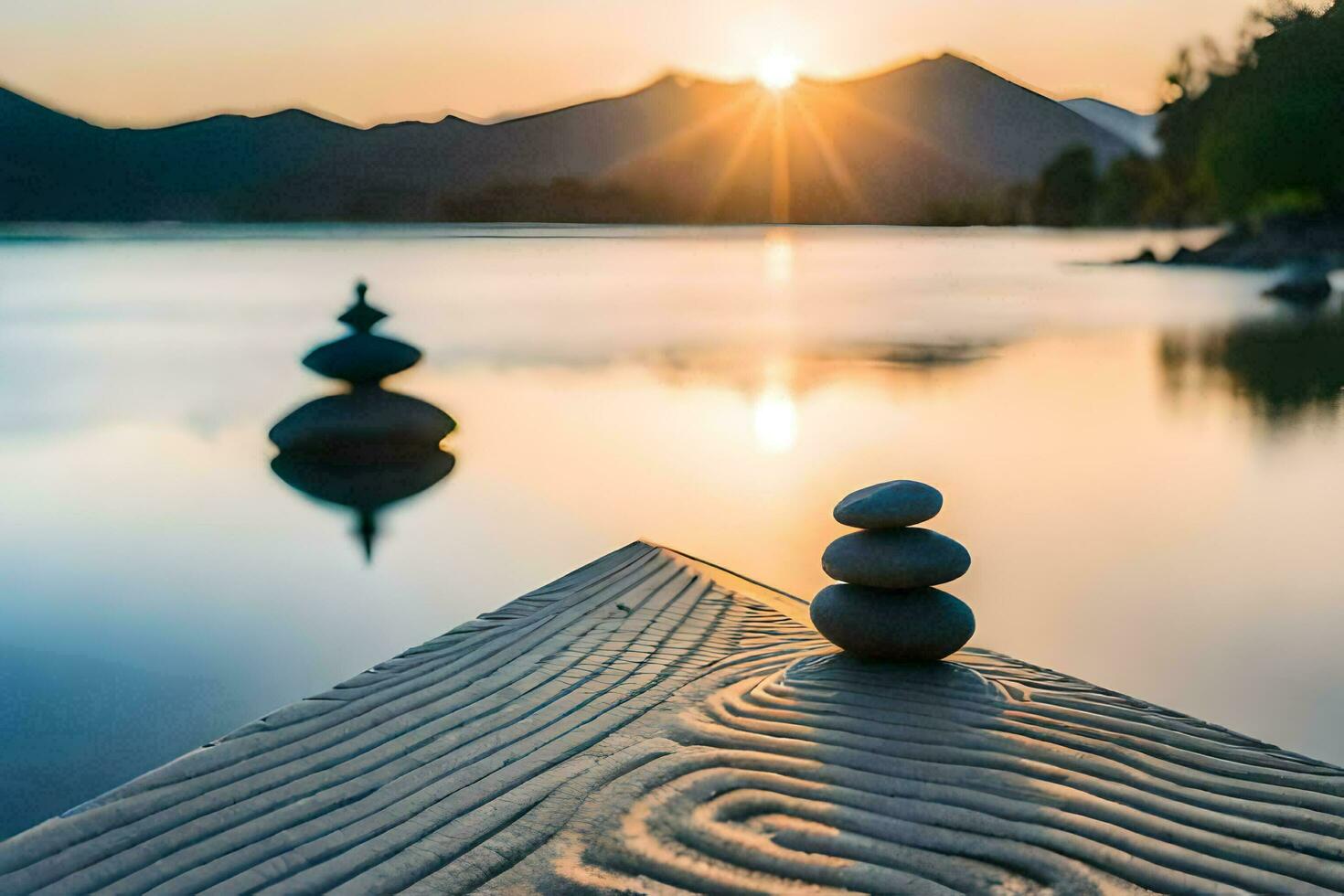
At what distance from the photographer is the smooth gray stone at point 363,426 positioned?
1172 cm

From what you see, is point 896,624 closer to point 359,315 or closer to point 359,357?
point 359,357

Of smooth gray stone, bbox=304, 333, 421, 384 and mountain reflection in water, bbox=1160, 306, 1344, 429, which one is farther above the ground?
smooth gray stone, bbox=304, 333, 421, 384

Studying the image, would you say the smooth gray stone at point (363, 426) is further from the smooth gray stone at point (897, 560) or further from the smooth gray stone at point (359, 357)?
the smooth gray stone at point (897, 560)

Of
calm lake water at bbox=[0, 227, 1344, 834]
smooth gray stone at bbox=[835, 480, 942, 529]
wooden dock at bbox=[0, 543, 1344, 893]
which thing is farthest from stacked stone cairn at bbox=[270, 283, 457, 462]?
smooth gray stone at bbox=[835, 480, 942, 529]

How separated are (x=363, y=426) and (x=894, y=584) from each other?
791 cm

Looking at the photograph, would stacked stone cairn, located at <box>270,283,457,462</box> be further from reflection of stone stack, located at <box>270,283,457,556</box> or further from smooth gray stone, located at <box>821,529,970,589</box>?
smooth gray stone, located at <box>821,529,970,589</box>

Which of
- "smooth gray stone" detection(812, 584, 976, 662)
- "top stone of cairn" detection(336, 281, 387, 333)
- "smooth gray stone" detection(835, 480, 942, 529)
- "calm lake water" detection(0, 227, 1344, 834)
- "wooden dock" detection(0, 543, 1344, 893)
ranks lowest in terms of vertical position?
"calm lake water" detection(0, 227, 1344, 834)

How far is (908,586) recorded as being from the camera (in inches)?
190

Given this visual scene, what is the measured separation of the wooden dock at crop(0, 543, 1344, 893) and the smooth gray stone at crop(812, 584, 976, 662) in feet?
0.28

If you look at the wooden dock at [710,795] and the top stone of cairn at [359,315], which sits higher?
the top stone of cairn at [359,315]

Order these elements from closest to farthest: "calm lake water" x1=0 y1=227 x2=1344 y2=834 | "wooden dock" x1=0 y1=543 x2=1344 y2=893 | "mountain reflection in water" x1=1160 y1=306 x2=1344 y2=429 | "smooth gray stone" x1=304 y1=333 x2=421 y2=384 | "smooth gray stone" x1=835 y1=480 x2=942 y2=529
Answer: "wooden dock" x1=0 y1=543 x2=1344 y2=893, "smooth gray stone" x1=835 y1=480 x2=942 y2=529, "calm lake water" x1=0 y1=227 x2=1344 y2=834, "smooth gray stone" x1=304 y1=333 x2=421 y2=384, "mountain reflection in water" x1=1160 y1=306 x2=1344 y2=429

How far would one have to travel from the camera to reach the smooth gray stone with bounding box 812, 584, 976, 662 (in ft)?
15.5

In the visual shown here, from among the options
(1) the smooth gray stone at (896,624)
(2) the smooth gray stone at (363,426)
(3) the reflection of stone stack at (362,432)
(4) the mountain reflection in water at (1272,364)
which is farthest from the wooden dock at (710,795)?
(4) the mountain reflection in water at (1272,364)

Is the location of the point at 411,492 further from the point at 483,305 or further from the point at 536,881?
the point at 483,305
